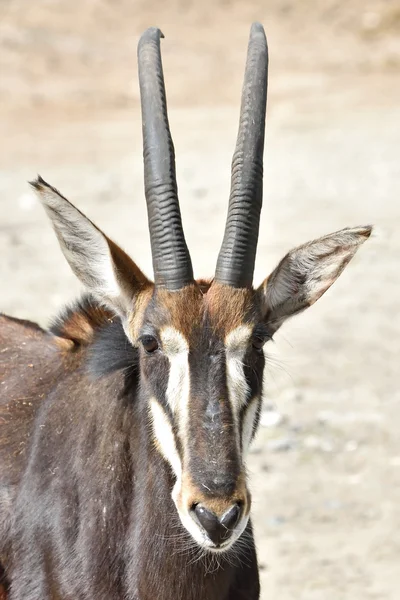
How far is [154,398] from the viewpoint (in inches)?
227

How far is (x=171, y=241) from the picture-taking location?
19.3ft

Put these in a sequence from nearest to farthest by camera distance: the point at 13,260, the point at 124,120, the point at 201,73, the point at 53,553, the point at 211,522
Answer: the point at 211,522 < the point at 53,553 < the point at 13,260 < the point at 124,120 < the point at 201,73

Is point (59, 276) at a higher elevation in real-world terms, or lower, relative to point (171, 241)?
lower

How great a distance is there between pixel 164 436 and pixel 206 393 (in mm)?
447

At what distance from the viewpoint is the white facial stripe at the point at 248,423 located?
5586mm

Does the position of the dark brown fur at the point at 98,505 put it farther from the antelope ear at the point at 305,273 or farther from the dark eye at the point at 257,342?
the antelope ear at the point at 305,273

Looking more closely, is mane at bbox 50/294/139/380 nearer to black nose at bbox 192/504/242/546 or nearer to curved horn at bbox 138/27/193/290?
curved horn at bbox 138/27/193/290

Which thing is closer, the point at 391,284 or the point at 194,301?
the point at 194,301

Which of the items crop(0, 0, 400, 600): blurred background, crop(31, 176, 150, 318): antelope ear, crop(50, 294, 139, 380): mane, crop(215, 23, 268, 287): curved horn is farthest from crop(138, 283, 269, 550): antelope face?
crop(0, 0, 400, 600): blurred background

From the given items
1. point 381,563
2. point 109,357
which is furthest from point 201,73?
point 109,357

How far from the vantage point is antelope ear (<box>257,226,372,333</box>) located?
19.6 feet

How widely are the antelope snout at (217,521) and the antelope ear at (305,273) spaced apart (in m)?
1.12

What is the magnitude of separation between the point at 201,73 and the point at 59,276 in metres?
13.6

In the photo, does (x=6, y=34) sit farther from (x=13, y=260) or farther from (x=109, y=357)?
(x=109, y=357)
